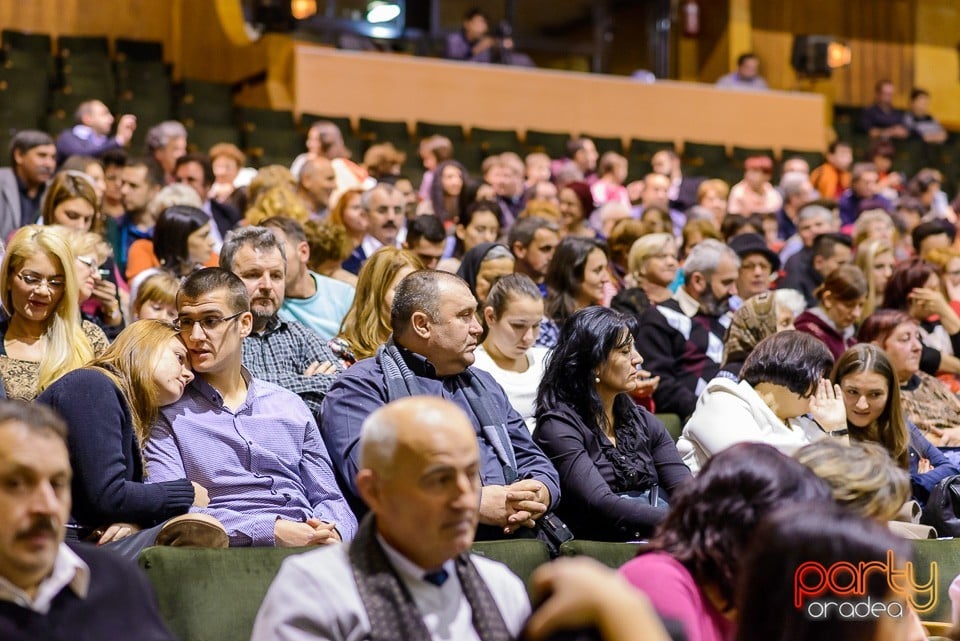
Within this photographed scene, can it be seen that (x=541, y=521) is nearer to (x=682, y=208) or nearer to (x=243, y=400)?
(x=243, y=400)

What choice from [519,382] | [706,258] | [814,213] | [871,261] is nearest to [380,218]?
[706,258]

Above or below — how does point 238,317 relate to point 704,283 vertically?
above

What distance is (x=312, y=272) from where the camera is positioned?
486 cm

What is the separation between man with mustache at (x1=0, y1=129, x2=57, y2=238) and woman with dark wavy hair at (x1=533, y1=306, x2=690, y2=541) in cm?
329

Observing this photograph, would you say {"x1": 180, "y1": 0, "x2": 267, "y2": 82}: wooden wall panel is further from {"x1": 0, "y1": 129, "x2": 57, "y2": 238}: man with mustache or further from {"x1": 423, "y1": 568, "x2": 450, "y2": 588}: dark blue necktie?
{"x1": 423, "y1": 568, "x2": 450, "y2": 588}: dark blue necktie

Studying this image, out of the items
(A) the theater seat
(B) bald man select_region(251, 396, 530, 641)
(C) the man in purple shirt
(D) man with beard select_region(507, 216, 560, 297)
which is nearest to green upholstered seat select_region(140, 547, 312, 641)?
(A) the theater seat

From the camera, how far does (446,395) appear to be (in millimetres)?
3559

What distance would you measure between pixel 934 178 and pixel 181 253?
21.5 feet

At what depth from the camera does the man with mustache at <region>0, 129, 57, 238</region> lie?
6.12 meters

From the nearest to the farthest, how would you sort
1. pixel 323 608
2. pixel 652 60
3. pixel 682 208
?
pixel 323 608 < pixel 682 208 < pixel 652 60

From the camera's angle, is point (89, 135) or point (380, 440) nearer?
point (380, 440)

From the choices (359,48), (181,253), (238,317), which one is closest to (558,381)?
(238,317)

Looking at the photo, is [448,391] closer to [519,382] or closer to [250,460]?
[250,460]

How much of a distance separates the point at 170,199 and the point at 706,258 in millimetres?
2266
